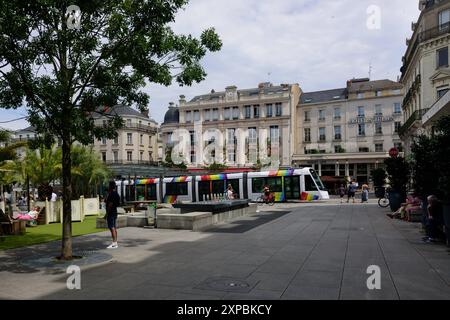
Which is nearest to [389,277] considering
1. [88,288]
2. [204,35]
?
[88,288]

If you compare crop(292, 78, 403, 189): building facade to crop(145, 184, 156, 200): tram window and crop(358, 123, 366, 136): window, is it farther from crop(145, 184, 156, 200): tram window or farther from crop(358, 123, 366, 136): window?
crop(145, 184, 156, 200): tram window

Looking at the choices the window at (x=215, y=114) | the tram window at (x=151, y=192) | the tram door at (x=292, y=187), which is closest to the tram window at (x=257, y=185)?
the tram door at (x=292, y=187)

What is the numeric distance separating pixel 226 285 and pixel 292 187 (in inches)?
949

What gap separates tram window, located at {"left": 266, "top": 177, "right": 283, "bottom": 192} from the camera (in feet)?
98.8

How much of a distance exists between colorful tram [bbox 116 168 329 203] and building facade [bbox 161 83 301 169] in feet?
92.2

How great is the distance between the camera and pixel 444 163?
8.45m

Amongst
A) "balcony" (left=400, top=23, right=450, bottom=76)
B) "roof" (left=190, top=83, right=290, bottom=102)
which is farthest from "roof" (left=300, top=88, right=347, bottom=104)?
"balcony" (left=400, top=23, right=450, bottom=76)

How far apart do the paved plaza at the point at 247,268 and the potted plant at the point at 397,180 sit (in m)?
6.39

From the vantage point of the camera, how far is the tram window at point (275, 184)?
30.1m

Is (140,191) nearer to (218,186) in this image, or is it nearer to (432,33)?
(218,186)

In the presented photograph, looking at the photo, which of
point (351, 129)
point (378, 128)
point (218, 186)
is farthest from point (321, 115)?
point (218, 186)

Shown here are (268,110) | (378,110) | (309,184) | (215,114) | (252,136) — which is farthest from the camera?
(215,114)

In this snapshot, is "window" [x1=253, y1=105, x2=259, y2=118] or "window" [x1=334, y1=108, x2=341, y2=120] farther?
"window" [x1=253, y1=105, x2=259, y2=118]
